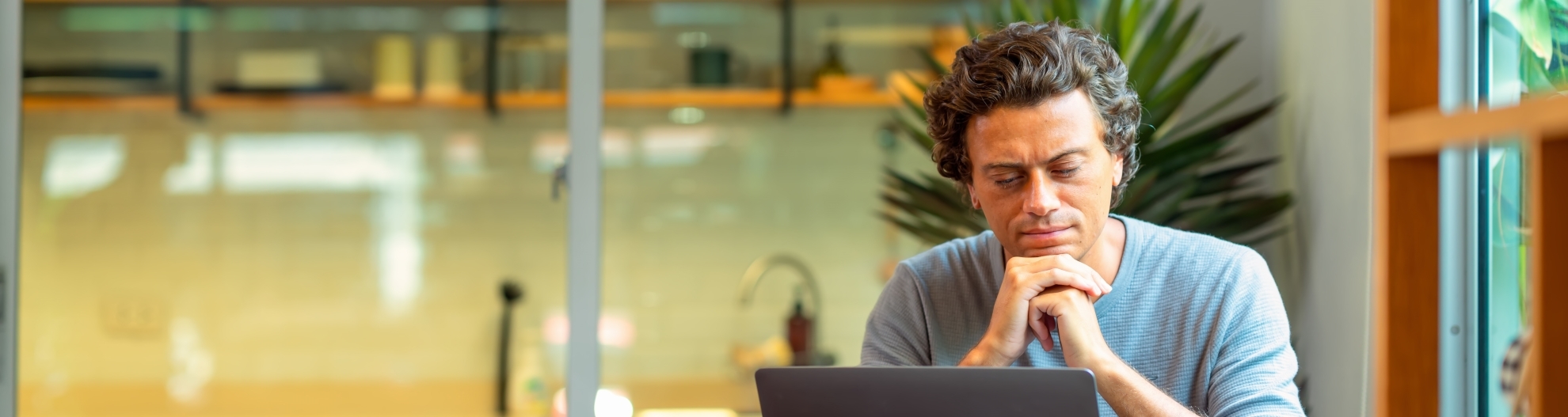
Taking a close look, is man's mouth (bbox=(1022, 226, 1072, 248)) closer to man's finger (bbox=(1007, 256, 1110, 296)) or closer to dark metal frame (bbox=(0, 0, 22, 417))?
man's finger (bbox=(1007, 256, 1110, 296))

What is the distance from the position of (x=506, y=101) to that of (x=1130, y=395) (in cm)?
273

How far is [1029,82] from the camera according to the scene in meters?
1.24

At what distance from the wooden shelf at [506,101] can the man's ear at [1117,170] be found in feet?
6.71

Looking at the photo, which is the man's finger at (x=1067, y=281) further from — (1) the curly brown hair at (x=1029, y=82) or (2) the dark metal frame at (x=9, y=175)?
(2) the dark metal frame at (x=9, y=175)

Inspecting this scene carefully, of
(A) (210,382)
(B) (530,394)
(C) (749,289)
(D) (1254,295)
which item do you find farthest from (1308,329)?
(A) (210,382)

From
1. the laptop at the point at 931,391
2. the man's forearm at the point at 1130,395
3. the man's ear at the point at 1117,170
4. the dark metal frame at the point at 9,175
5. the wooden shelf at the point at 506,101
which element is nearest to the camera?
the laptop at the point at 931,391

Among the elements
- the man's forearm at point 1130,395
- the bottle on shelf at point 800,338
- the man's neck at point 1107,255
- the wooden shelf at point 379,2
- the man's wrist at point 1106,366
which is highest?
the wooden shelf at point 379,2

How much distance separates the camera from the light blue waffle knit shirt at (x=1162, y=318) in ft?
4.06

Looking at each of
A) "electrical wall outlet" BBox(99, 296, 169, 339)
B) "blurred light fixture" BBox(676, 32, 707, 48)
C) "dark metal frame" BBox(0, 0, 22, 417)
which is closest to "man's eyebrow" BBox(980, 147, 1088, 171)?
"dark metal frame" BBox(0, 0, 22, 417)

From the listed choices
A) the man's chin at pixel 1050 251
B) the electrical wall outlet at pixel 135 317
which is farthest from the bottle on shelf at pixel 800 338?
the man's chin at pixel 1050 251

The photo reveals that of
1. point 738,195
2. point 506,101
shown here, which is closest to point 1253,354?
point 738,195

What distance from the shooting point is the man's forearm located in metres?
1.14

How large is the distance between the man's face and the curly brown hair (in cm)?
2

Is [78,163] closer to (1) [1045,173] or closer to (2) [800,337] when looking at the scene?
(2) [800,337]
